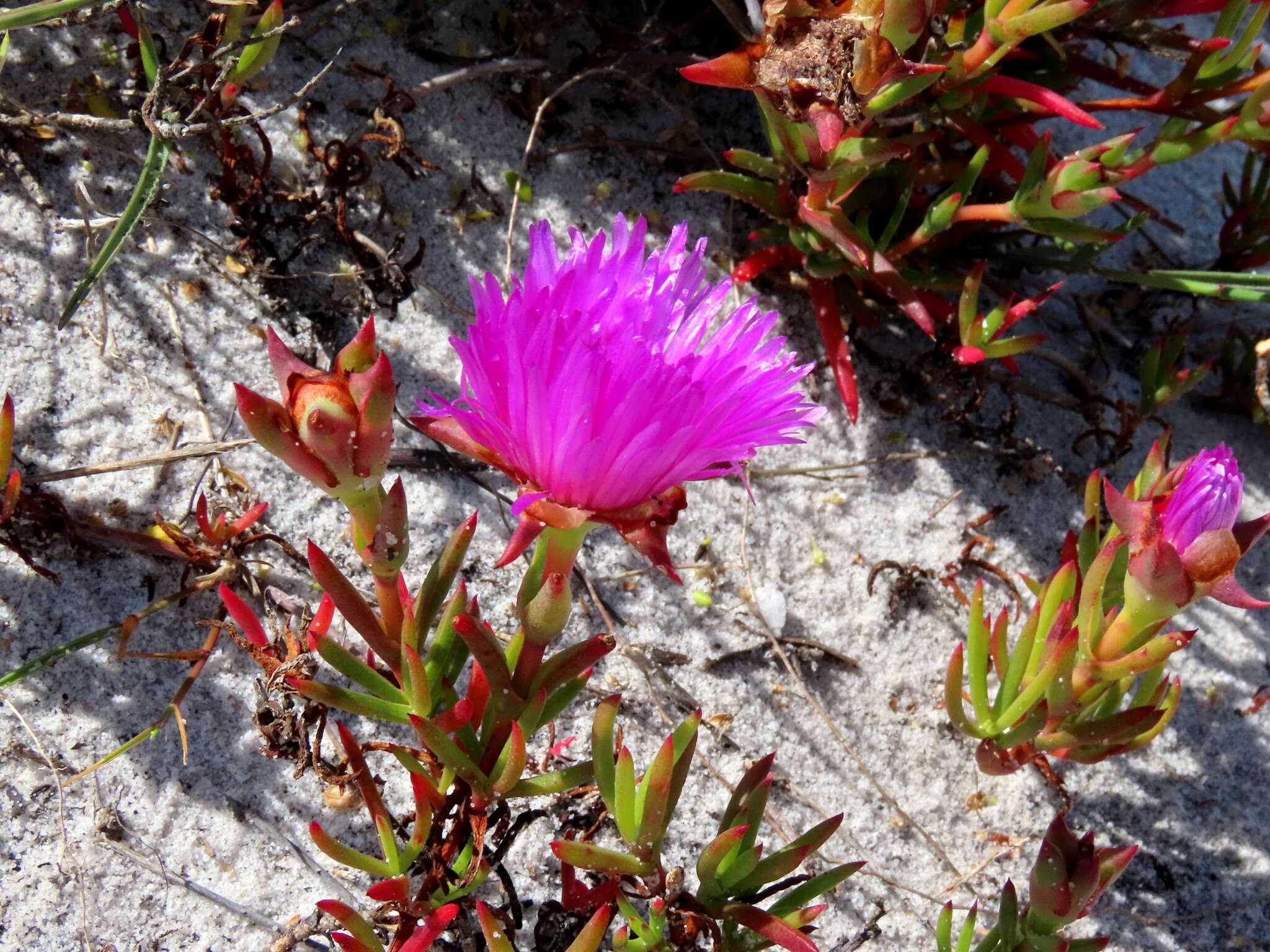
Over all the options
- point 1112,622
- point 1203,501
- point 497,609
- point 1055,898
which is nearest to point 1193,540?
point 1203,501

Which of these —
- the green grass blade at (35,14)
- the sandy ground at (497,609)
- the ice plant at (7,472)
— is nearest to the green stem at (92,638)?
the sandy ground at (497,609)

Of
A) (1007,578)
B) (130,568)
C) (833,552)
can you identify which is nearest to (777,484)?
(833,552)

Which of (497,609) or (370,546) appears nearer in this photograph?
(370,546)

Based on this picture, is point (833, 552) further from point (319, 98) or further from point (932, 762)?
point (319, 98)

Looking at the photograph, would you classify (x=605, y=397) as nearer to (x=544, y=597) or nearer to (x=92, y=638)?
(x=544, y=597)

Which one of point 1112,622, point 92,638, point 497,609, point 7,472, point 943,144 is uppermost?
point 943,144

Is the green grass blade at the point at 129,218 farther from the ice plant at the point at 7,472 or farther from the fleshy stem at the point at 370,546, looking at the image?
the fleshy stem at the point at 370,546
